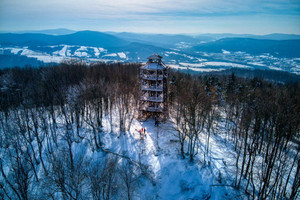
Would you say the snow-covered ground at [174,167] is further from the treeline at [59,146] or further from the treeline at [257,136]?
the treeline at [59,146]

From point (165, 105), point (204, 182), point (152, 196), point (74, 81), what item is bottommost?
point (152, 196)

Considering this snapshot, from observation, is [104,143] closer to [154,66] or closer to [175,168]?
[175,168]

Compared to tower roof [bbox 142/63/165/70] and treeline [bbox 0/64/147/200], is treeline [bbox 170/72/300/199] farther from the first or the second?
treeline [bbox 0/64/147/200]

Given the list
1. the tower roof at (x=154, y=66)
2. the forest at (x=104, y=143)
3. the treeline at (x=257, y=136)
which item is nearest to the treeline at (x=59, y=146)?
the forest at (x=104, y=143)

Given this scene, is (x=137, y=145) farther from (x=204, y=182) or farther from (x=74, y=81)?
(x=74, y=81)

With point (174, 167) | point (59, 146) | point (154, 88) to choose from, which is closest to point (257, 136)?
point (174, 167)

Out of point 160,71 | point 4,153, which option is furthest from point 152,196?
point 4,153

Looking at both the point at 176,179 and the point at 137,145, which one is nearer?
the point at 176,179

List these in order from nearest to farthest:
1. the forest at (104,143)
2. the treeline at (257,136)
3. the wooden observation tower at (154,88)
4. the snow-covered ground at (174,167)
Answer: the treeline at (257,136) → the forest at (104,143) → the snow-covered ground at (174,167) → the wooden observation tower at (154,88)
